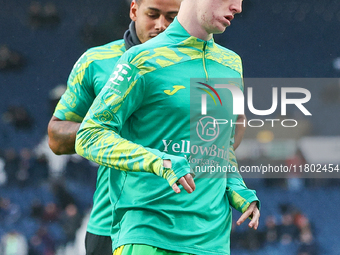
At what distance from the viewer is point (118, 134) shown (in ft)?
5.36

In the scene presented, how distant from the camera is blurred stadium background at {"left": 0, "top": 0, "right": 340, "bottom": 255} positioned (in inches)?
286

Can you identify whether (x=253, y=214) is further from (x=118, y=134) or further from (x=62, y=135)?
(x=62, y=135)

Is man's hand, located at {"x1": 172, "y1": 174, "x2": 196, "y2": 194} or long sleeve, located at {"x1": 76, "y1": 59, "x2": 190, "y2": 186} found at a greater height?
long sleeve, located at {"x1": 76, "y1": 59, "x2": 190, "y2": 186}

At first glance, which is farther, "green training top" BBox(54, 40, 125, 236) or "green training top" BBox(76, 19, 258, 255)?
"green training top" BBox(54, 40, 125, 236)

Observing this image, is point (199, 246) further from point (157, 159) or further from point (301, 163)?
point (301, 163)

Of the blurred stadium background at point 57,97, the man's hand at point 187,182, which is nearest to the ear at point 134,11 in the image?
the man's hand at point 187,182

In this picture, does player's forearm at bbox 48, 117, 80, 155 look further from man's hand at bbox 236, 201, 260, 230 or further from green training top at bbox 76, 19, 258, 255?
man's hand at bbox 236, 201, 260, 230

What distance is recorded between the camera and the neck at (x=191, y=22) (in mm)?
1843

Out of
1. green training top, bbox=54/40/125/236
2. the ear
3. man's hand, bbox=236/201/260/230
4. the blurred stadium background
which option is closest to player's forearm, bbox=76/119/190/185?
man's hand, bbox=236/201/260/230

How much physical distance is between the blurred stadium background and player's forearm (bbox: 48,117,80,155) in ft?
15.2

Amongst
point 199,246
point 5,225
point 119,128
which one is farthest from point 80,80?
point 5,225

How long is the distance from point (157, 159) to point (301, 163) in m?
5.82

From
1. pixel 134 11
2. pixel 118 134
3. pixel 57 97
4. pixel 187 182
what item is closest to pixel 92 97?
pixel 134 11

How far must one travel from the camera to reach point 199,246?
1699 mm
